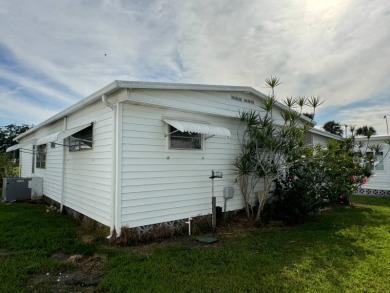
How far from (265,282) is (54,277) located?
3177mm

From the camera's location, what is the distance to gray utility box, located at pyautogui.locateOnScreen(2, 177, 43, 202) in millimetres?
10539

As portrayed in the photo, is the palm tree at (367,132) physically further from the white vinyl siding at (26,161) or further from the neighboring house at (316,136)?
the white vinyl siding at (26,161)

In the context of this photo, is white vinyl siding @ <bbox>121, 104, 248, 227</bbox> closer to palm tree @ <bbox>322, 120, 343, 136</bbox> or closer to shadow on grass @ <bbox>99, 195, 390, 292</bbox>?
shadow on grass @ <bbox>99, 195, 390, 292</bbox>

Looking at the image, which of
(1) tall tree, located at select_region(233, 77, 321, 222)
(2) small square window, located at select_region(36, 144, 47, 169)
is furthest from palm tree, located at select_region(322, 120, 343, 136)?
(2) small square window, located at select_region(36, 144, 47, 169)

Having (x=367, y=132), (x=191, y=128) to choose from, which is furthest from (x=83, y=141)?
(x=367, y=132)

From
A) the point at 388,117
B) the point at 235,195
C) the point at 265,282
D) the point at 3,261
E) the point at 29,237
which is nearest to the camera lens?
the point at 265,282

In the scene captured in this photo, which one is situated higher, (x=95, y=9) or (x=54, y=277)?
(x=95, y=9)

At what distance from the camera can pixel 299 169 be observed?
812cm

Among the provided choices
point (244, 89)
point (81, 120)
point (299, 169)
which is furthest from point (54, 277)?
point (299, 169)

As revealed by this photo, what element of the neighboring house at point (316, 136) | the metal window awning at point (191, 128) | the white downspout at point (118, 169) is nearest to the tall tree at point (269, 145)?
the metal window awning at point (191, 128)

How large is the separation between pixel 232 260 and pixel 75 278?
2.57 meters

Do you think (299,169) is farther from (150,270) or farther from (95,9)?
(95,9)

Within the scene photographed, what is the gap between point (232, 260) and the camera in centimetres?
448

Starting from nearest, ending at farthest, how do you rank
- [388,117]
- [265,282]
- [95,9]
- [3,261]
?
1. [265,282]
2. [3,261]
3. [95,9]
4. [388,117]
